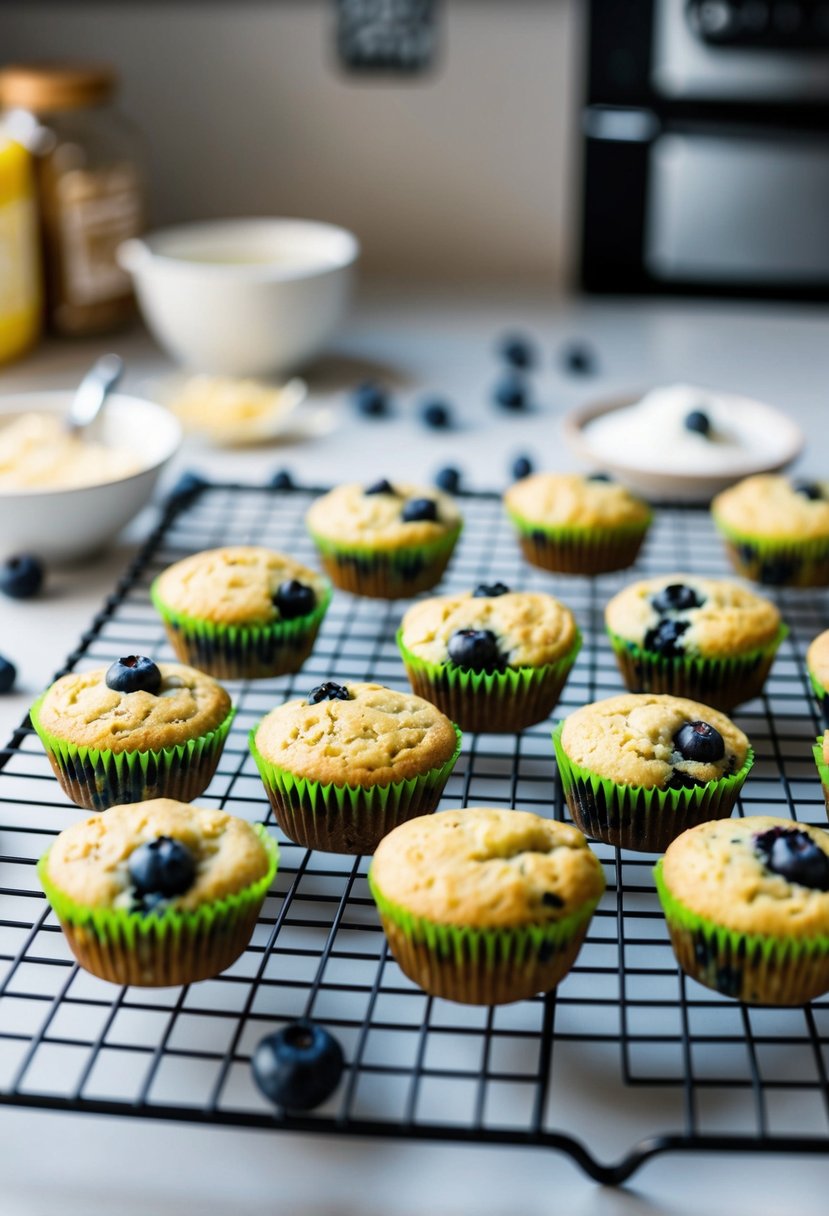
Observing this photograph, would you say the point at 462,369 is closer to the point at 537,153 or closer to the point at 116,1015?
the point at 537,153

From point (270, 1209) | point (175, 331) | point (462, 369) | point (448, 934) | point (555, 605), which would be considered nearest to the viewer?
point (270, 1209)

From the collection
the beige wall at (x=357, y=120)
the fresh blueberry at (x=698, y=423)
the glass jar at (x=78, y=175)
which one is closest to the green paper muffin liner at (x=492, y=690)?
the fresh blueberry at (x=698, y=423)

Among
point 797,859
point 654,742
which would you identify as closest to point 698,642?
point 654,742

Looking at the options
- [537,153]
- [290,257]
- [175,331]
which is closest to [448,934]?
[175,331]

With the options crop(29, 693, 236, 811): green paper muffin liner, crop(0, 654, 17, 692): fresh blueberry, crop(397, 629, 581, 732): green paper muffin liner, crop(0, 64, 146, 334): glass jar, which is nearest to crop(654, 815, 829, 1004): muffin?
crop(397, 629, 581, 732): green paper muffin liner

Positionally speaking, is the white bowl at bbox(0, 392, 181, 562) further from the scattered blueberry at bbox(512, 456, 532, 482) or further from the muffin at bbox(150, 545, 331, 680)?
the scattered blueberry at bbox(512, 456, 532, 482)

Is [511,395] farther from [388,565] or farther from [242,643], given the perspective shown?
[242,643]
